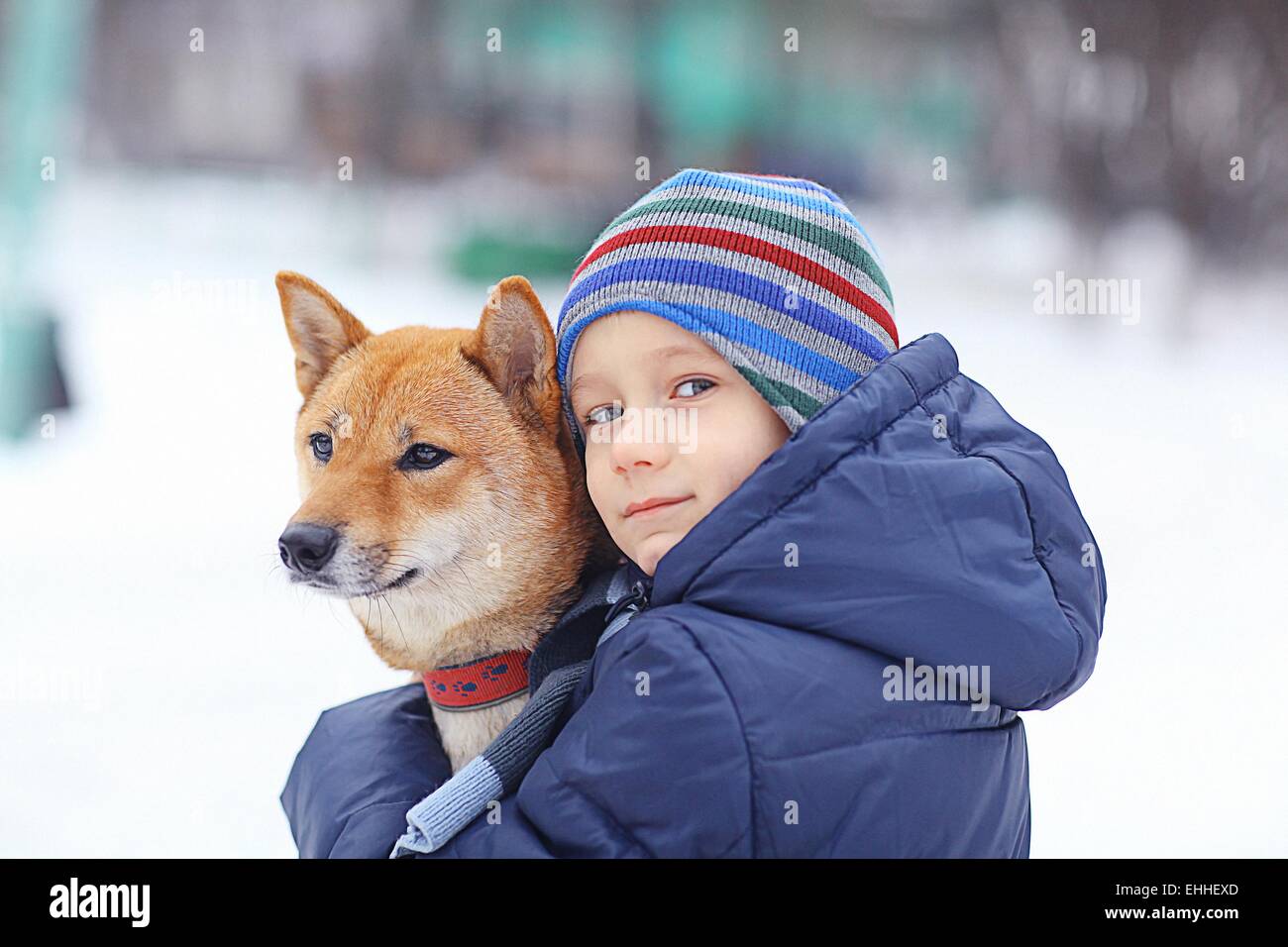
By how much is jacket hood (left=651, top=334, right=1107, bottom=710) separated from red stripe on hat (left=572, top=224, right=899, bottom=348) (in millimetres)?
126

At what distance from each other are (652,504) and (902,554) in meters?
0.23

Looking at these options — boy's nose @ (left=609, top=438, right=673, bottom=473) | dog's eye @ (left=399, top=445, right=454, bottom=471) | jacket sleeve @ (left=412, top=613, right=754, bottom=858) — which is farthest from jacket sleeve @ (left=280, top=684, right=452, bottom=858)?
boy's nose @ (left=609, top=438, right=673, bottom=473)

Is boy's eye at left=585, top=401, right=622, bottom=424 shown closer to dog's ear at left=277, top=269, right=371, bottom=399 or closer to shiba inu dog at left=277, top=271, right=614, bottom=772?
shiba inu dog at left=277, top=271, right=614, bottom=772

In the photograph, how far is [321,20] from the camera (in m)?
3.00

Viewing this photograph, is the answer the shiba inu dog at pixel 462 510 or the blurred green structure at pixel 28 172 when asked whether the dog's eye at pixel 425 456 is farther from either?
the blurred green structure at pixel 28 172

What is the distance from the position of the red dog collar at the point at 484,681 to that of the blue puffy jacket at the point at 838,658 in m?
0.19

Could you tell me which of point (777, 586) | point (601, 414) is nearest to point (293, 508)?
point (601, 414)

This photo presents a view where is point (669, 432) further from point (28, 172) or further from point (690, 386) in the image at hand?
point (28, 172)

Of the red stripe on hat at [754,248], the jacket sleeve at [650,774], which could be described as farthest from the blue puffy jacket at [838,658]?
the red stripe on hat at [754,248]

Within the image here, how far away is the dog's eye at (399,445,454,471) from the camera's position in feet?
Result: 3.67

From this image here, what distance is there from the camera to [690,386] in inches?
36.8

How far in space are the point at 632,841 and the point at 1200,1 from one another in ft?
9.80

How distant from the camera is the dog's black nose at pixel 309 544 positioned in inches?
39.9
